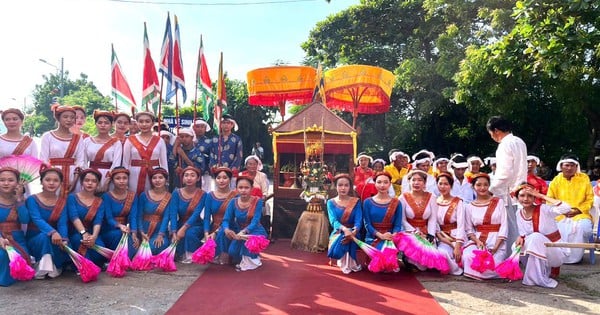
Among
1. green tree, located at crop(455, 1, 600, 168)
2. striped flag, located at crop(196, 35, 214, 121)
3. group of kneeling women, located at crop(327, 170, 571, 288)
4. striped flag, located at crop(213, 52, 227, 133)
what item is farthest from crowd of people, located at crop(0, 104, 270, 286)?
green tree, located at crop(455, 1, 600, 168)

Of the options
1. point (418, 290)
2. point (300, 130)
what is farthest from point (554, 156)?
point (418, 290)

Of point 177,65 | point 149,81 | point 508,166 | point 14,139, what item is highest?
point 177,65

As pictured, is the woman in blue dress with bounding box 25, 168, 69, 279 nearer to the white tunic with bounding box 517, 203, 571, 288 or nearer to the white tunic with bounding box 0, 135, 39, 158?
the white tunic with bounding box 0, 135, 39, 158

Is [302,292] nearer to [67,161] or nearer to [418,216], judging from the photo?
[418,216]

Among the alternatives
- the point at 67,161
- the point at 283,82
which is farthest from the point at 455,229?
the point at 283,82

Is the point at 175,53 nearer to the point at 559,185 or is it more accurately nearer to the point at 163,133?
the point at 163,133

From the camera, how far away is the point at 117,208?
15.3ft

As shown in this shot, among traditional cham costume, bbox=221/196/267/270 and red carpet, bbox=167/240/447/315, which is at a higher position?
traditional cham costume, bbox=221/196/267/270

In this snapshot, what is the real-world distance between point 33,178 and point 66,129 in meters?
0.60

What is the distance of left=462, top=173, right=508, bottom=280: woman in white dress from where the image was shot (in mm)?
4414

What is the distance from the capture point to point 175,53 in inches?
247

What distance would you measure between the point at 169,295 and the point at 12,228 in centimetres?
167

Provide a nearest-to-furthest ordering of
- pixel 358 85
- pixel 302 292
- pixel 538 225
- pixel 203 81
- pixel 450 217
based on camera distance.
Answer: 1. pixel 302 292
2. pixel 538 225
3. pixel 450 217
4. pixel 203 81
5. pixel 358 85

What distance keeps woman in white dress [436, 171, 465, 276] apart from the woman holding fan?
114 inches
